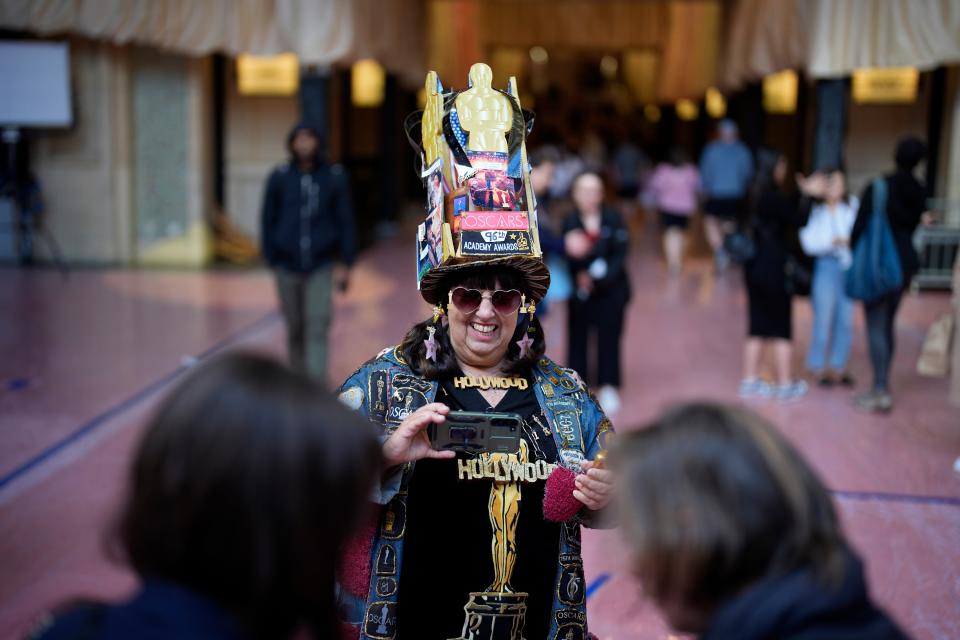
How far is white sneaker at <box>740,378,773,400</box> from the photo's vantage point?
8406 mm

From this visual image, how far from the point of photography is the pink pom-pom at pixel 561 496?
267 centimetres

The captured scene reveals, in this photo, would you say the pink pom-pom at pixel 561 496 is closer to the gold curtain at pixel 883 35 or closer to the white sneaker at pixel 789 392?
the white sneaker at pixel 789 392

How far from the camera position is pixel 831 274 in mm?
8641

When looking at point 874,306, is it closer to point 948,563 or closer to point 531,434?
point 948,563

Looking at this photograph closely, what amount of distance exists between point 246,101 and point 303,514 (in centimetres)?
1484

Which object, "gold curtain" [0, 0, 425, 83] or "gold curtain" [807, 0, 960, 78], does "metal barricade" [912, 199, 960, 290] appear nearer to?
"gold curtain" [807, 0, 960, 78]

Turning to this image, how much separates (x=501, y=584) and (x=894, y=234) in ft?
19.6

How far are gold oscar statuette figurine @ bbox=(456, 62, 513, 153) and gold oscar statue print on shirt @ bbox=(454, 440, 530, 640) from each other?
0.82m

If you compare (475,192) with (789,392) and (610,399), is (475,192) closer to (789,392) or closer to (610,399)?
(610,399)

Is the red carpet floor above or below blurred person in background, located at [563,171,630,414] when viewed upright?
below

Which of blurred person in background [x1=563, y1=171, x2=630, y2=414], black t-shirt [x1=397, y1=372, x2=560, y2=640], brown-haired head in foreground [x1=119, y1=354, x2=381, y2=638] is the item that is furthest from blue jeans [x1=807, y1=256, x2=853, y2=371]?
brown-haired head in foreground [x1=119, y1=354, x2=381, y2=638]

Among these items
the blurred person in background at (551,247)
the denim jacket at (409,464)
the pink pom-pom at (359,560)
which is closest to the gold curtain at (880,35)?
the blurred person in background at (551,247)

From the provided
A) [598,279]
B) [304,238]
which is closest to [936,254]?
[598,279]

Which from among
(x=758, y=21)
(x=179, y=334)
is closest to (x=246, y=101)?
(x=179, y=334)
